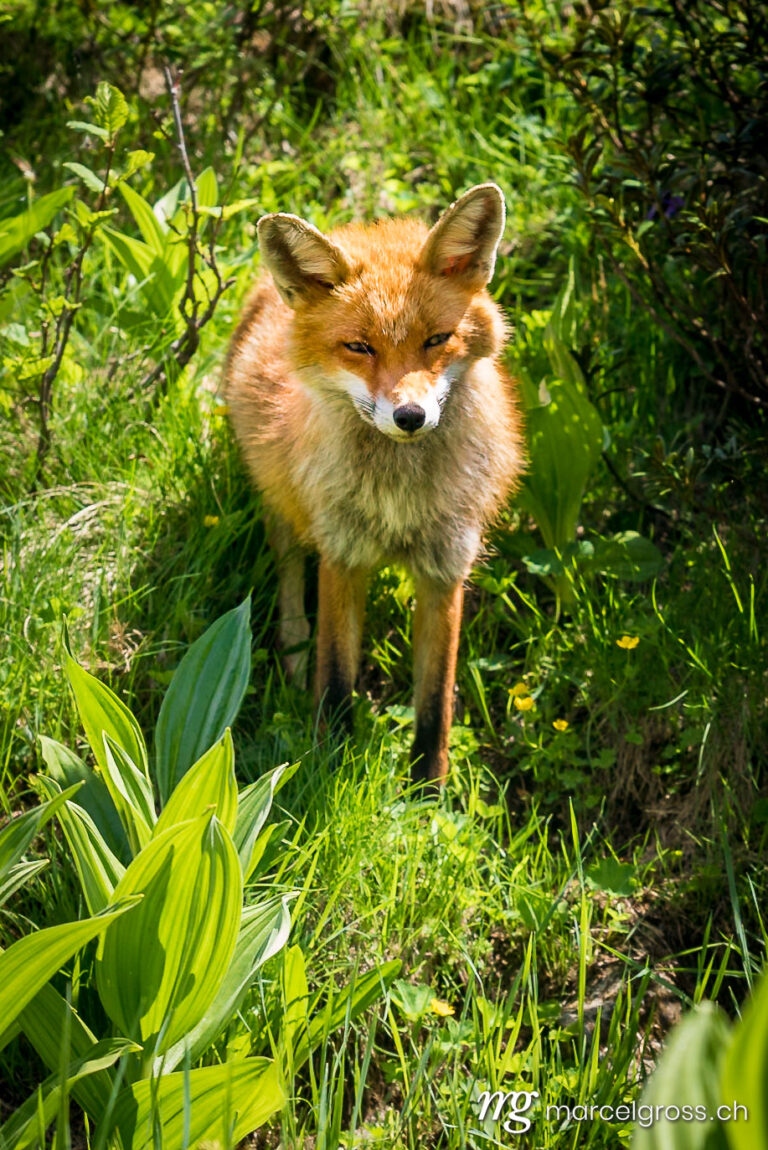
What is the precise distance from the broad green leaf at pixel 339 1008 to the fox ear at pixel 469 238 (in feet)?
6.04

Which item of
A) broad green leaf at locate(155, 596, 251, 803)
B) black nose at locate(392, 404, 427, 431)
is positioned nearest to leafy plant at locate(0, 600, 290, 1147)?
broad green leaf at locate(155, 596, 251, 803)

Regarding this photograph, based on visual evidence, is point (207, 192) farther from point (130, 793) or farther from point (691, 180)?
point (130, 793)

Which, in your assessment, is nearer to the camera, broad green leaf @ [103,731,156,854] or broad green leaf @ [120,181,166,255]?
broad green leaf @ [103,731,156,854]

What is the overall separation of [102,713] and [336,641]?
0.99 metres

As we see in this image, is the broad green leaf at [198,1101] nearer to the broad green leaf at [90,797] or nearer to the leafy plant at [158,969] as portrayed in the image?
the leafy plant at [158,969]

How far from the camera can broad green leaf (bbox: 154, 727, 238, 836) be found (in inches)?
85.6

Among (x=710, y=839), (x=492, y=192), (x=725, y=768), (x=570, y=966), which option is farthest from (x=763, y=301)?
(x=570, y=966)

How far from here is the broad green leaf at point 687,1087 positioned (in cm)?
116

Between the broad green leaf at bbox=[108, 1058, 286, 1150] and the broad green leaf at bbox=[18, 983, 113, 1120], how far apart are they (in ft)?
0.27

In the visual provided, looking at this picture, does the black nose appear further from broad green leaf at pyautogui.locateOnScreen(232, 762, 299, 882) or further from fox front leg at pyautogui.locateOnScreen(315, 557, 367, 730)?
broad green leaf at pyautogui.locateOnScreen(232, 762, 299, 882)

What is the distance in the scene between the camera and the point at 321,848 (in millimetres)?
2826

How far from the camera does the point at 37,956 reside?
1954 millimetres

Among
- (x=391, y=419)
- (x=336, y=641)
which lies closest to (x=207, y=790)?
(x=391, y=419)

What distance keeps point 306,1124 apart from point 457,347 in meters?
1.98
